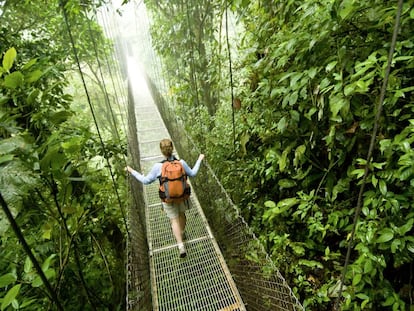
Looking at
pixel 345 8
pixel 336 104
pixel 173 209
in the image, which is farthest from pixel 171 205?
pixel 345 8

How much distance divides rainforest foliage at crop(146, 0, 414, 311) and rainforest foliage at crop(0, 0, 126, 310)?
884 millimetres

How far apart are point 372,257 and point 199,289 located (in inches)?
35.8

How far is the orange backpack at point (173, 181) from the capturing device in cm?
163

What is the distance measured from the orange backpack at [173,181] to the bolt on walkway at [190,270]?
1.27 feet

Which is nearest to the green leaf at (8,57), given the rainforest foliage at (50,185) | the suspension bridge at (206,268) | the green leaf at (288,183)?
the rainforest foliage at (50,185)

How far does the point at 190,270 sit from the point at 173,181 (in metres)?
0.56

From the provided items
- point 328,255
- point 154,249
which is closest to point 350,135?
point 328,255

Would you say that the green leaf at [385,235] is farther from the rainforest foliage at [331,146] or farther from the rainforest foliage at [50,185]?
the rainforest foliage at [50,185]

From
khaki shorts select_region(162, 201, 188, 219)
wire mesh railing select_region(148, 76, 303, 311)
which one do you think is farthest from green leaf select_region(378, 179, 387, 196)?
khaki shorts select_region(162, 201, 188, 219)

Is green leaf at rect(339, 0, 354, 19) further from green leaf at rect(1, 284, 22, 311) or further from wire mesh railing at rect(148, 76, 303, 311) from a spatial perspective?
green leaf at rect(1, 284, 22, 311)

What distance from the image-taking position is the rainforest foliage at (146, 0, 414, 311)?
0.97 meters

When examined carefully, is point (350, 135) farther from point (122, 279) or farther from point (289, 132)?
point (122, 279)

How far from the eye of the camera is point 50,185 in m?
0.82

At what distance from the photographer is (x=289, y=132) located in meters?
1.45
